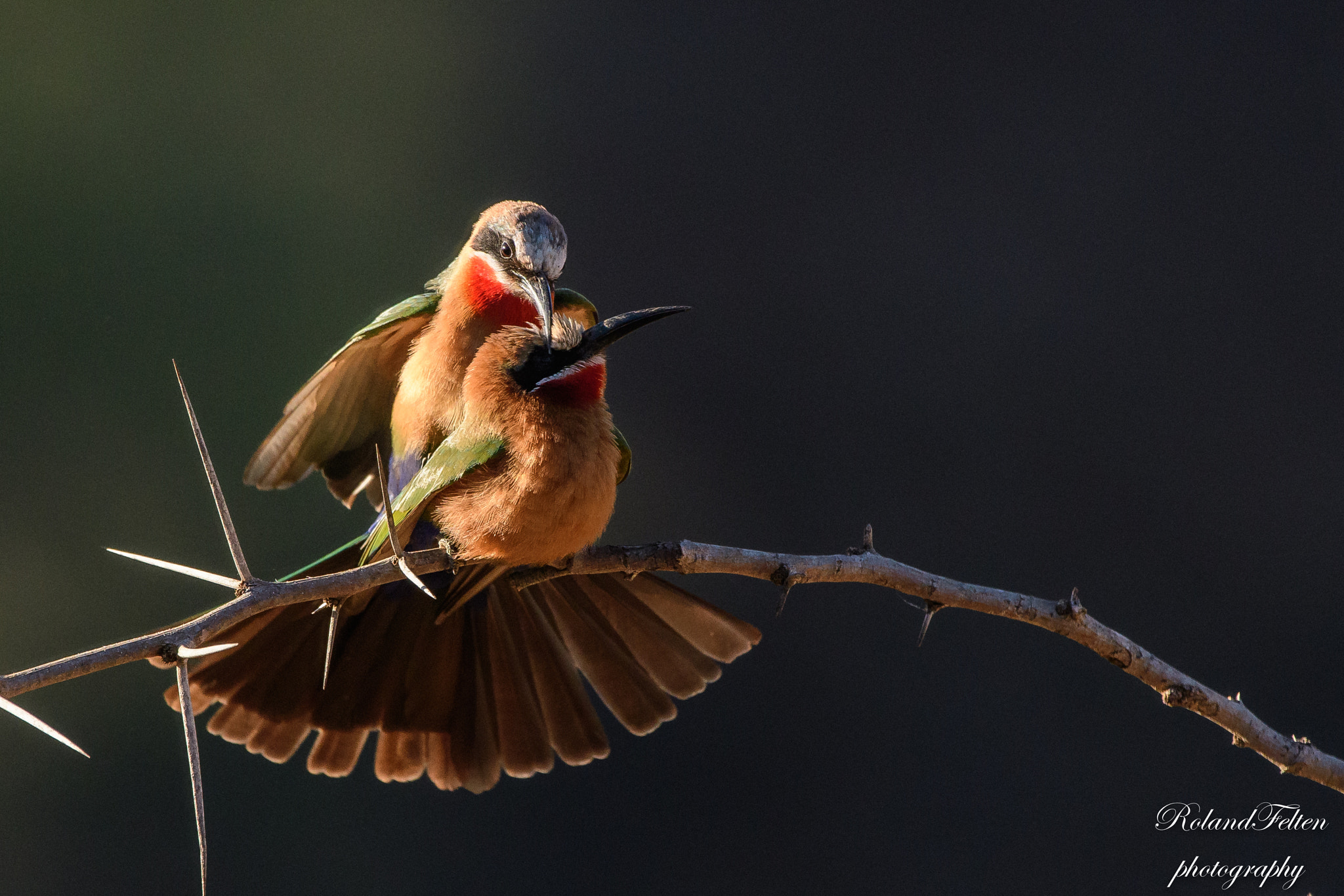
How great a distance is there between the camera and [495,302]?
6.45 feet

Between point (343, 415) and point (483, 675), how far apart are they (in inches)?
24.8

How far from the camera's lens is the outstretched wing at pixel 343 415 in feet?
7.01

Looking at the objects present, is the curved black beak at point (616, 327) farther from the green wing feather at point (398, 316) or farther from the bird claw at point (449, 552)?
the green wing feather at point (398, 316)

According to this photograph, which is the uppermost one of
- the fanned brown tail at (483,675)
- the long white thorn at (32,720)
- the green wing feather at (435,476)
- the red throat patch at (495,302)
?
the red throat patch at (495,302)

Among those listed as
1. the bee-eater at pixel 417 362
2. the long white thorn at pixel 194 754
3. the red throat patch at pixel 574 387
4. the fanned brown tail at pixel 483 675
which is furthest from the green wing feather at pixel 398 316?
the long white thorn at pixel 194 754

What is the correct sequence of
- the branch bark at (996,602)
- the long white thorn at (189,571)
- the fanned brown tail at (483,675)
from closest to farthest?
the long white thorn at (189,571), the branch bark at (996,602), the fanned brown tail at (483,675)

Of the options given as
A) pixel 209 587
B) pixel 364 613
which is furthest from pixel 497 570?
pixel 209 587

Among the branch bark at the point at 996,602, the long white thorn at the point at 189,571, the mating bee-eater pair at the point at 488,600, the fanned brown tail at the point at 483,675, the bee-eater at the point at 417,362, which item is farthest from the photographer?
the bee-eater at the point at 417,362

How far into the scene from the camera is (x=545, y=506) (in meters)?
1.42

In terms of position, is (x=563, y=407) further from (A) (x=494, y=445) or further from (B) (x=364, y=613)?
(B) (x=364, y=613)

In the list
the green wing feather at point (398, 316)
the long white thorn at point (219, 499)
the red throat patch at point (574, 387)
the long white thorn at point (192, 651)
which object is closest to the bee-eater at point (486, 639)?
the red throat patch at point (574, 387)

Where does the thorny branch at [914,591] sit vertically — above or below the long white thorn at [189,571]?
above

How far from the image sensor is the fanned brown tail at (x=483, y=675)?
5.55 ft

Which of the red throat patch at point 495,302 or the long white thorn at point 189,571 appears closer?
the long white thorn at point 189,571
